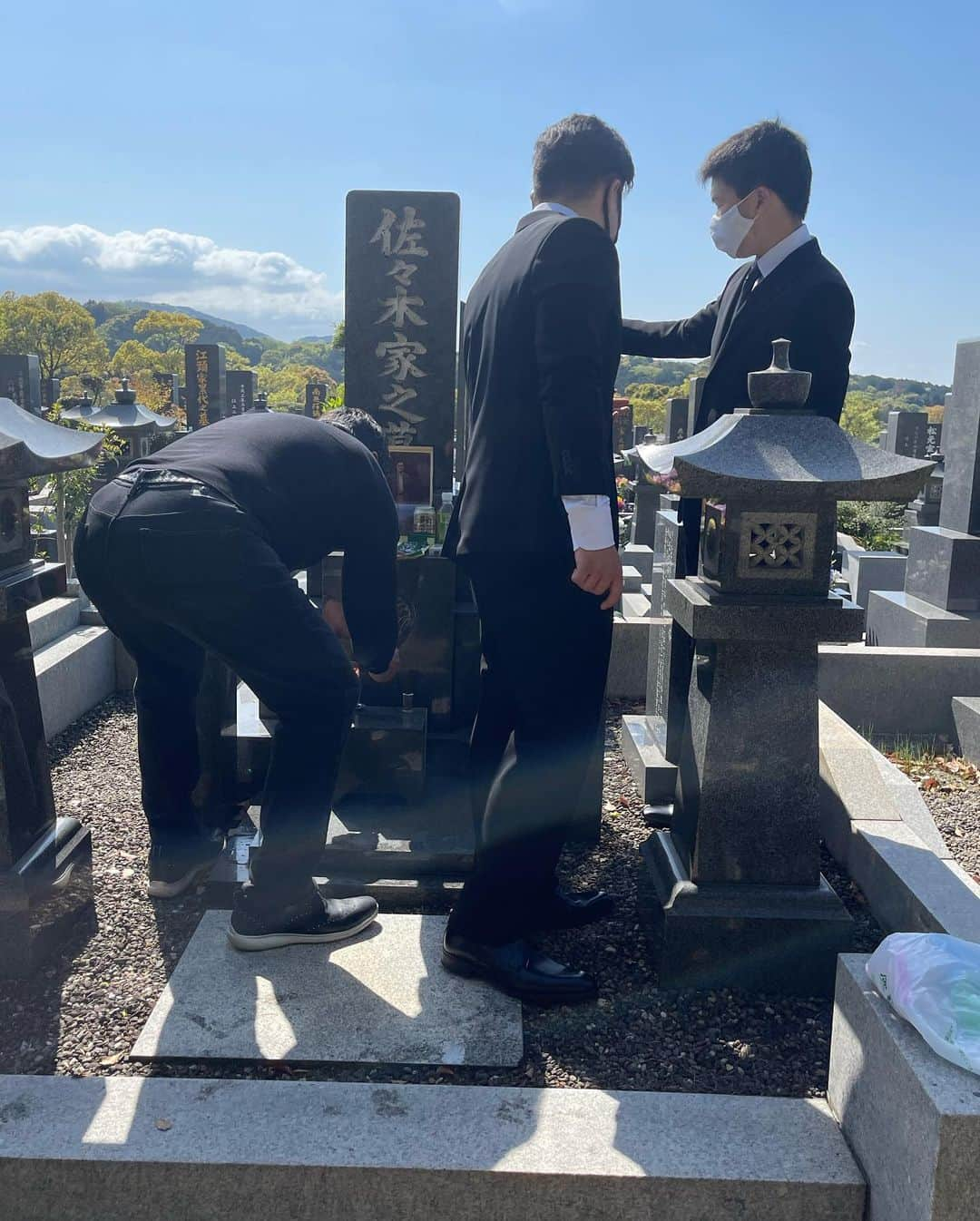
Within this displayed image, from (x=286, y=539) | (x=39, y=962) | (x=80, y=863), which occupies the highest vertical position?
(x=286, y=539)

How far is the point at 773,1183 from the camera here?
1.84 metres

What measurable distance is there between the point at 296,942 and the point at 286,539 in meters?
1.09

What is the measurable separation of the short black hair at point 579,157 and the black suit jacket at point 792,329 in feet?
2.54

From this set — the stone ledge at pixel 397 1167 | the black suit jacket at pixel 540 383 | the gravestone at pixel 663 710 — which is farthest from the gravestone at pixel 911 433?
the stone ledge at pixel 397 1167

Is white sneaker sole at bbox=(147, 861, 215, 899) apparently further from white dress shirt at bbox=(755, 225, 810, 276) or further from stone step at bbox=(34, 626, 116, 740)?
white dress shirt at bbox=(755, 225, 810, 276)

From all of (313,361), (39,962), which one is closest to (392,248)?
(39,962)

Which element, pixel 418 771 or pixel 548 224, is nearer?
pixel 548 224

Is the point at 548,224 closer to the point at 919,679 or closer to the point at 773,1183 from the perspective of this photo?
the point at 773,1183

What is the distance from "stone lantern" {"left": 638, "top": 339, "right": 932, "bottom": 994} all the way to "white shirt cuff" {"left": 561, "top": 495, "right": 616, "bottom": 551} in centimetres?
29

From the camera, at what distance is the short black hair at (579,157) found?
251 centimetres

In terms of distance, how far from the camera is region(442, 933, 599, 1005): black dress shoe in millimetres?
2521

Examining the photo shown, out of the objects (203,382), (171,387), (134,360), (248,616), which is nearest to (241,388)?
(203,382)

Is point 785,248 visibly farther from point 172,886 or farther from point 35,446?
point 172,886

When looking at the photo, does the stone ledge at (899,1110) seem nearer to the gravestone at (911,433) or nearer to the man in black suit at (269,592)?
the man in black suit at (269,592)
